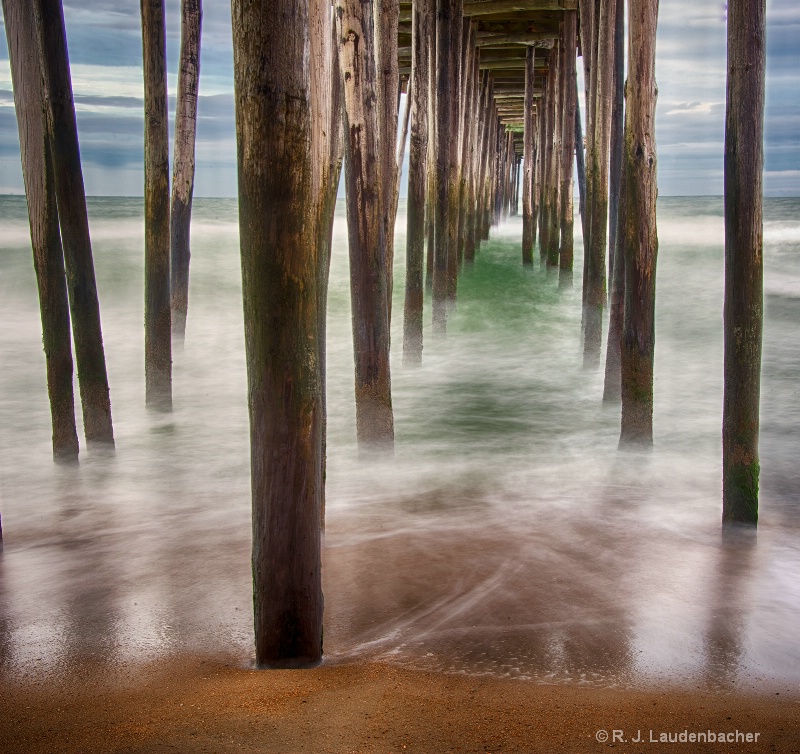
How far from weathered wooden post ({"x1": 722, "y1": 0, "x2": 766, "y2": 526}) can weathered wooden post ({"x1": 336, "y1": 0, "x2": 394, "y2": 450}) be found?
1.48 metres

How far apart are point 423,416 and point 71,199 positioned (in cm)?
240

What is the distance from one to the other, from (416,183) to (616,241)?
7.85 feet

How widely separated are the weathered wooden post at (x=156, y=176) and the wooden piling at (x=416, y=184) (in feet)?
7.02

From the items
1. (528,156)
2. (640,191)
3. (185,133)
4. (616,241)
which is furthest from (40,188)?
(528,156)

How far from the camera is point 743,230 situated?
2.71 meters

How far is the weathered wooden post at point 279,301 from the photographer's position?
1627 millimetres

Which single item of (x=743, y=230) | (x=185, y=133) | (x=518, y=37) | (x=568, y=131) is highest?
(x=518, y=37)

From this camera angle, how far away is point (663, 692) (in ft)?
5.89

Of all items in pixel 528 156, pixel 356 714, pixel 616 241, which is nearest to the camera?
pixel 356 714

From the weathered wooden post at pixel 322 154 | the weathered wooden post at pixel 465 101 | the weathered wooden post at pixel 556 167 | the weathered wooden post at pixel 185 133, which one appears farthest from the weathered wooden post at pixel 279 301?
the weathered wooden post at pixel 556 167

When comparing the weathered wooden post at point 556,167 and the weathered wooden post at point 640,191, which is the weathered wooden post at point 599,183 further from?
the weathered wooden post at point 556,167

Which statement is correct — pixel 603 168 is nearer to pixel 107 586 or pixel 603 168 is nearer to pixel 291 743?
pixel 107 586

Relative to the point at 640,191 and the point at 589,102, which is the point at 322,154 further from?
the point at 589,102

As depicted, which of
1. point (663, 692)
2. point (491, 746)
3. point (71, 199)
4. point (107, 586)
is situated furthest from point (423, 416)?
point (491, 746)
